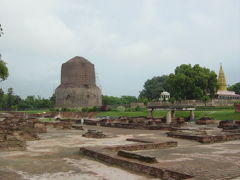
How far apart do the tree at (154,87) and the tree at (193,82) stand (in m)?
22.3

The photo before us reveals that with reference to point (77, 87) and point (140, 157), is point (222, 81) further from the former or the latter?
point (140, 157)

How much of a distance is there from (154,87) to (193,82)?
2651cm

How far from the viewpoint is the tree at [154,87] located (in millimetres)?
61778

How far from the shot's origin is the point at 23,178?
4777 mm

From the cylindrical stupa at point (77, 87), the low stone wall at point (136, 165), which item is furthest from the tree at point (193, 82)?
the low stone wall at point (136, 165)

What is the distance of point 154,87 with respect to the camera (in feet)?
207

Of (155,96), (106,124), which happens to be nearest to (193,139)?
(106,124)

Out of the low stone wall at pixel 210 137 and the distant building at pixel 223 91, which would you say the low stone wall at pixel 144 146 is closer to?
the low stone wall at pixel 210 137

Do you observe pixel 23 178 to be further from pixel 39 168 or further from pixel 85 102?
pixel 85 102

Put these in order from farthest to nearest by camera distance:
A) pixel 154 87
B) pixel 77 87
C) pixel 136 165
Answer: pixel 154 87 → pixel 77 87 → pixel 136 165

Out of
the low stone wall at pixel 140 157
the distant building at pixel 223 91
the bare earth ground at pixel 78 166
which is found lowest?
the bare earth ground at pixel 78 166

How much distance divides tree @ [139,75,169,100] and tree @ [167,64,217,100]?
22.3m

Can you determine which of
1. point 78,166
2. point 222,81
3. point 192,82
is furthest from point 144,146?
point 222,81

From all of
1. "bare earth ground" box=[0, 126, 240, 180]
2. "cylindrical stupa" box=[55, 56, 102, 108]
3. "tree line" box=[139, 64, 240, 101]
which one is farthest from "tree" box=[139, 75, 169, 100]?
"bare earth ground" box=[0, 126, 240, 180]
